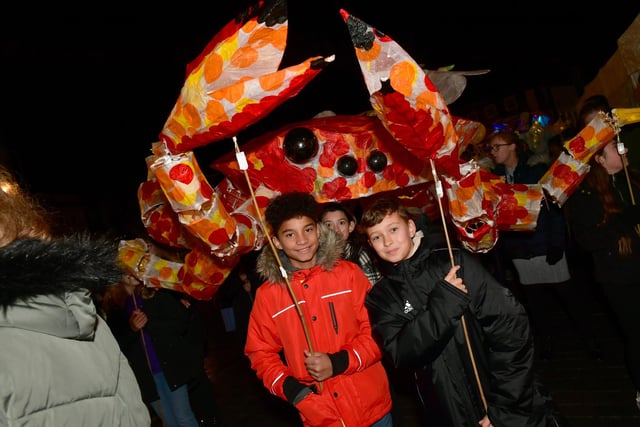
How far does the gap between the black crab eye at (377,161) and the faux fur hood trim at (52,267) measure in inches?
83.3

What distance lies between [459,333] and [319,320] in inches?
30.1

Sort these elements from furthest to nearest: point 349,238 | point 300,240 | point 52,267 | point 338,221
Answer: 1. point 349,238
2. point 338,221
3. point 300,240
4. point 52,267

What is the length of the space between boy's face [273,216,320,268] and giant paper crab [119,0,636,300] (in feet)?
1.01

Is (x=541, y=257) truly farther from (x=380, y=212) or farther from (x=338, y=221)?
(x=380, y=212)

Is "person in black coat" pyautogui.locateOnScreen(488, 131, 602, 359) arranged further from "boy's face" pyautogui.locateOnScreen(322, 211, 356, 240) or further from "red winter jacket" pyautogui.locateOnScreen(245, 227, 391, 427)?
"red winter jacket" pyautogui.locateOnScreen(245, 227, 391, 427)

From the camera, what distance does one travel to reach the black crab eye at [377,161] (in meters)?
3.17

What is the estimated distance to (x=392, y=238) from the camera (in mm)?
2504

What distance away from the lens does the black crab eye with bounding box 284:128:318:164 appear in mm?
3000

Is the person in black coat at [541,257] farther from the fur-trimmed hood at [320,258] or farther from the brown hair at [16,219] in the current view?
the brown hair at [16,219]

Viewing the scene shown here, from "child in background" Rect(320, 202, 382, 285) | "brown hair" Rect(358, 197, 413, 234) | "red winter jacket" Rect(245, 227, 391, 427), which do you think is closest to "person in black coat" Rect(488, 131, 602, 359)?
"child in background" Rect(320, 202, 382, 285)

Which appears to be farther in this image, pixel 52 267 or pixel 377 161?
pixel 377 161

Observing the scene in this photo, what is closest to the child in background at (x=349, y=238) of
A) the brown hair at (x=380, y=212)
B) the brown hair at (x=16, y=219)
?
the brown hair at (x=380, y=212)

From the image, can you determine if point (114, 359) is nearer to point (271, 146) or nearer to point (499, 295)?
point (499, 295)

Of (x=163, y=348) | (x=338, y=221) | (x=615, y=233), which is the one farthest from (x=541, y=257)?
(x=163, y=348)
